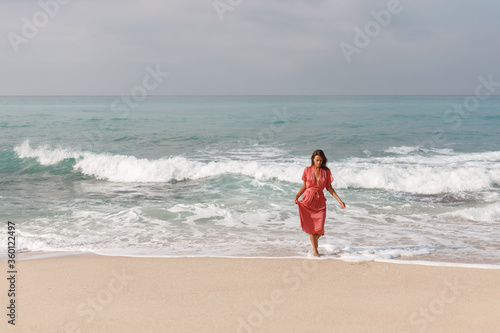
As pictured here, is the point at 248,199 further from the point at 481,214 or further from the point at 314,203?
the point at 481,214

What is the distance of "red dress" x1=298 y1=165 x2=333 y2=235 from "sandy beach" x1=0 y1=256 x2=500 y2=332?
521 millimetres

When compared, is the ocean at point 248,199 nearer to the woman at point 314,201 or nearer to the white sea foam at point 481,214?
the white sea foam at point 481,214

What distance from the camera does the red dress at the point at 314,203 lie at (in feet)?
Result: 19.7

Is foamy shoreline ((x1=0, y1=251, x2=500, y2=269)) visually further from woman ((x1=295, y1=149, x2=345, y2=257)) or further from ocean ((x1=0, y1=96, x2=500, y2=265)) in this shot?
woman ((x1=295, y1=149, x2=345, y2=257))

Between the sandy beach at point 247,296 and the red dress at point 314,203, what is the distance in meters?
0.52

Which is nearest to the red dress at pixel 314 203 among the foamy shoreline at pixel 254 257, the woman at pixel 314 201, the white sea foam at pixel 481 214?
the woman at pixel 314 201

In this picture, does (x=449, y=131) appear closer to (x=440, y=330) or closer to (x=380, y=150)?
(x=380, y=150)

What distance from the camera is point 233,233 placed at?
7.76 m

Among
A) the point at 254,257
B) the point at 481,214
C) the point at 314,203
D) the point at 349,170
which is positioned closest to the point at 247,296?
the point at 254,257

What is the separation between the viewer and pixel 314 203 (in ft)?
19.8

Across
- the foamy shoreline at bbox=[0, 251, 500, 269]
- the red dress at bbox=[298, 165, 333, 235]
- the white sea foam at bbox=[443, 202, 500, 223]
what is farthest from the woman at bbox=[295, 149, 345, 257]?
the white sea foam at bbox=[443, 202, 500, 223]

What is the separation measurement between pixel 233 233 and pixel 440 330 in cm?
448

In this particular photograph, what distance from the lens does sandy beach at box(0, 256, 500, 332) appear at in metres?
3.89

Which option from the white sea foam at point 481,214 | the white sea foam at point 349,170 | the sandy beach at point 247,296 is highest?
the white sea foam at point 349,170
